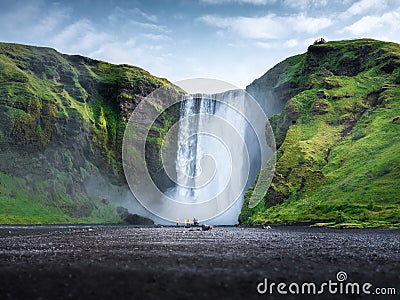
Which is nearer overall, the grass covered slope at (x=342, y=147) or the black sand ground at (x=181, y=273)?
the black sand ground at (x=181, y=273)

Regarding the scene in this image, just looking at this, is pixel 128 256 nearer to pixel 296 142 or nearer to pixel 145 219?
pixel 296 142

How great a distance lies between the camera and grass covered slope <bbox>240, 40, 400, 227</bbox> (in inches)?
3991

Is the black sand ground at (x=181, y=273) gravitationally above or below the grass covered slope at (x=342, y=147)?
below

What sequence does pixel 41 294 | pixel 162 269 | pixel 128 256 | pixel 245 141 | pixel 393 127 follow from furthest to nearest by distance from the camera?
pixel 245 141, pixel 393 127, pixel 128 256, pixel 162 269, pixel 41 294

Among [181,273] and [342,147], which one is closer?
[181,273]

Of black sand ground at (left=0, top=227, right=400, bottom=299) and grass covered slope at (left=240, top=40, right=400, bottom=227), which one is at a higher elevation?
grass covered slope at (left=240, top=40, right=400, bottom=227)

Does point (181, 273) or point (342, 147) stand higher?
point (342, 147)

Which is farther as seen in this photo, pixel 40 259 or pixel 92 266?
pixel 40 259

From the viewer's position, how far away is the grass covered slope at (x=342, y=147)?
101375 millimetres

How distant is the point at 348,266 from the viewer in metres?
29.4

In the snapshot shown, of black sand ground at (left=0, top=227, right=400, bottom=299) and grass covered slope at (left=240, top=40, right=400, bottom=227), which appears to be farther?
grass covered slope at (left=240, top=40, right=400, bottom=227)

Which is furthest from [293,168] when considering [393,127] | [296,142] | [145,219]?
[145,219]

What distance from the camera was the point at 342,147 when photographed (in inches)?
5463

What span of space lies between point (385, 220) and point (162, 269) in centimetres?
7225
